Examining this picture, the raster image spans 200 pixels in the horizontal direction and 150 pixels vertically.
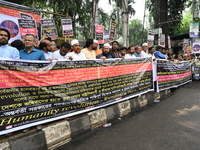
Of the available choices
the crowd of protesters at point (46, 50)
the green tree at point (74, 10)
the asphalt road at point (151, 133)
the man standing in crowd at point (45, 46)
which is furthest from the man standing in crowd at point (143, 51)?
the green tree at point (74, 10)

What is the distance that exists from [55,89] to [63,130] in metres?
0.77

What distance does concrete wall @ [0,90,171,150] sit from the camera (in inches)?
92.7

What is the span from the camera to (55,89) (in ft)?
9.62

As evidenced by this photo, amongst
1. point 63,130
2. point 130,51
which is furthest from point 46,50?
point 130,51

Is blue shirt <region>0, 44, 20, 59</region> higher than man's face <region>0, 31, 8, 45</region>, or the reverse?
man's face <region>0, 31, 8, 45</region>

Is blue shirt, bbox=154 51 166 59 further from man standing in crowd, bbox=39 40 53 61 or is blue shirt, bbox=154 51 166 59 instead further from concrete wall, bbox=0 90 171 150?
man standing in crowd, bbox=39 40 53 61

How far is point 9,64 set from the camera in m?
2.40

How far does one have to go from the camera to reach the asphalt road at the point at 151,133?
2666 millimetres

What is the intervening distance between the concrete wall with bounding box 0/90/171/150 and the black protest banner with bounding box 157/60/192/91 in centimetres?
217

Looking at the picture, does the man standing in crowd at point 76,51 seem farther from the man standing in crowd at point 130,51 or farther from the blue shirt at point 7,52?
the man standing in crowd at point 130,51

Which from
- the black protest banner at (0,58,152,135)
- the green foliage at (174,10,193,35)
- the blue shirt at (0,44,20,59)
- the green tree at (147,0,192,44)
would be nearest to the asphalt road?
the black protest banner at (0,58,152,135)

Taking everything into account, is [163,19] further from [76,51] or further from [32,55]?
[32,55]

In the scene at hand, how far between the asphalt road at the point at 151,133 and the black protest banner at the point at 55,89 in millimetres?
624

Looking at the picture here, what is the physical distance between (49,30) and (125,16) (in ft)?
24.2
